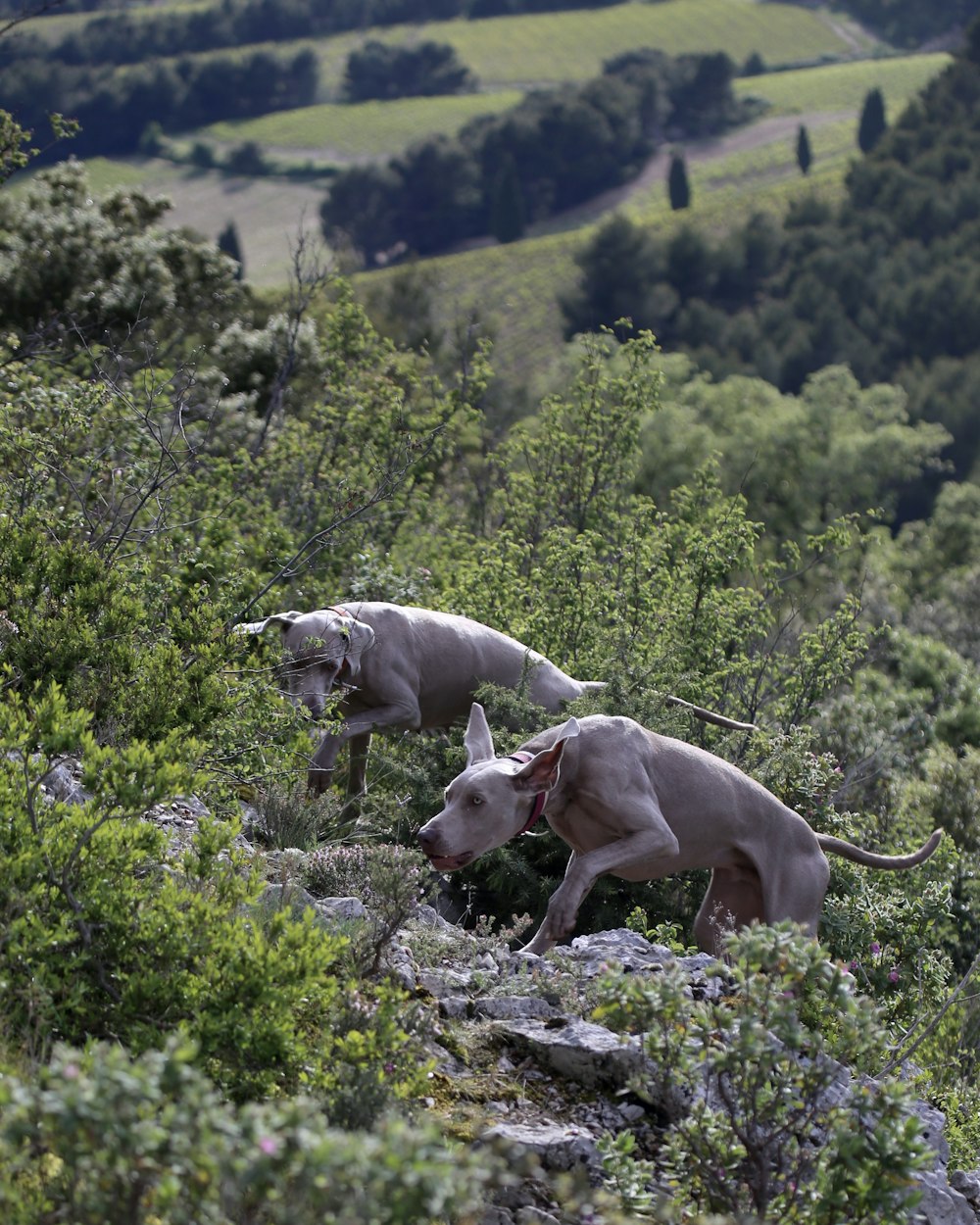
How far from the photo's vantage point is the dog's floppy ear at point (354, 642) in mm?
10781

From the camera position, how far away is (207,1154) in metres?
4.23

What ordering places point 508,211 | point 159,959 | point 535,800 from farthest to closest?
point 508,211, point 535,800, point 159,959

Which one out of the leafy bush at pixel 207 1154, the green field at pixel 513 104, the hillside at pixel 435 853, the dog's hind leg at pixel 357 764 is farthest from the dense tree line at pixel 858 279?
the leafy bush at pixel 207 1154

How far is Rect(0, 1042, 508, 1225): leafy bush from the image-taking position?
420 centimetres

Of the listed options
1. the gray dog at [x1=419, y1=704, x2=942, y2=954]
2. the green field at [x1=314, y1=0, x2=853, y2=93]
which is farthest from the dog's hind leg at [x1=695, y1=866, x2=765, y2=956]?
the green field at [x1=314, y1=0, x2=853, y2=93]

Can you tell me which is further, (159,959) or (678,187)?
(678,187)

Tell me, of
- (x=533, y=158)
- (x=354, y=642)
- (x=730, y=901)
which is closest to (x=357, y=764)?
(x=354, y=642)

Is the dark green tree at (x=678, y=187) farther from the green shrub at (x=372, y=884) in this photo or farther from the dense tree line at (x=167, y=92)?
the green shrub at (x=372, y=884)

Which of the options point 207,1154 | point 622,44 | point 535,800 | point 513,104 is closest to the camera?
point 207,1154

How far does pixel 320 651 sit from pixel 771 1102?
527cm

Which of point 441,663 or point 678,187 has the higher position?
point 441,663

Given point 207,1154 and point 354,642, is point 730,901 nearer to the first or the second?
point 354,642

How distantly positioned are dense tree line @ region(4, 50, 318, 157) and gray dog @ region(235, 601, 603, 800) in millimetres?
143883

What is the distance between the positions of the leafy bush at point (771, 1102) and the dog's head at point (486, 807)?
188 cm
